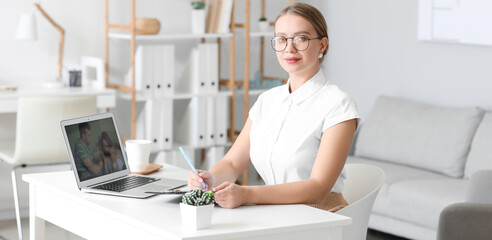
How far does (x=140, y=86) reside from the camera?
15.4 feet

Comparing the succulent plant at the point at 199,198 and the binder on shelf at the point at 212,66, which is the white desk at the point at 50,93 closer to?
the binder on shelf at the point at 212,66

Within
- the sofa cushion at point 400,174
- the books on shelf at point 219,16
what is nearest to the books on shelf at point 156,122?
the books on shelf at point 219,16

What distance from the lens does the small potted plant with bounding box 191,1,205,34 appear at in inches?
191

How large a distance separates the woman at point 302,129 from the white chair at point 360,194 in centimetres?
6

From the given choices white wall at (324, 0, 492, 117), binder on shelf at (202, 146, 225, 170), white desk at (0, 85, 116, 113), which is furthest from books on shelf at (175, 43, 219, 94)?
white wall at (324, 0, 492, 117)

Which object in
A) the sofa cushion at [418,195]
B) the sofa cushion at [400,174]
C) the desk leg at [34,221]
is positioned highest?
the desk leg at [34,221]

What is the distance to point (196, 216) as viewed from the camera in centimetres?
186

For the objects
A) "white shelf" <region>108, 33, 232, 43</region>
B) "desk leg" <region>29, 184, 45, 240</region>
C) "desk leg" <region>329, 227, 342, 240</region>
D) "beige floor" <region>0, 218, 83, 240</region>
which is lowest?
"beige floor" <region>0, 218, 83, 240</region>

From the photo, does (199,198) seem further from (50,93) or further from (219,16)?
(219,16)

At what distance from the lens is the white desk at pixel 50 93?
4.15m

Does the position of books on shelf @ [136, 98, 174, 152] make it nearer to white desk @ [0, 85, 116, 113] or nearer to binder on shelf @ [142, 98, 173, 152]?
binder on shelf @ [142, 98, 173, 152]

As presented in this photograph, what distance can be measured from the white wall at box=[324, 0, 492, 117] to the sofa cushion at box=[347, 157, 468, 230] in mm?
591

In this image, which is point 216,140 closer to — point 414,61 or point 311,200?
point 414,61

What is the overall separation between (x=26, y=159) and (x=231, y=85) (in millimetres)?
1519
